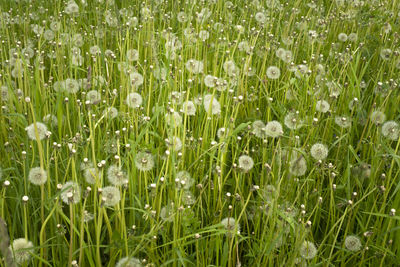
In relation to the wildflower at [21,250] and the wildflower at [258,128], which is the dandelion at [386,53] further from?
the wildflower at [21,250]

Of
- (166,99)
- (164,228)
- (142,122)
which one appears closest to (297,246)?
(164,228)

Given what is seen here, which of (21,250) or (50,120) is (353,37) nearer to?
(50,120)

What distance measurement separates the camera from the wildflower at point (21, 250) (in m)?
1.27

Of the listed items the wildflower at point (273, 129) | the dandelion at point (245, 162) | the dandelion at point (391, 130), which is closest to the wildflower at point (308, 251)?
the dandelion at point (245, 162)

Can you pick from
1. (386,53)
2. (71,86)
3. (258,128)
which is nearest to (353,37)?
(386,53)

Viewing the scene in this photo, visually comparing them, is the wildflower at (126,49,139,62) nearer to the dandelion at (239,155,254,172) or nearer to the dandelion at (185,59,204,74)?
the dandelion at (185,59,204,74)

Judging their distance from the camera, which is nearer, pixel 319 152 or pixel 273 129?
pixel 319 152

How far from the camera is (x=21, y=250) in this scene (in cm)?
126

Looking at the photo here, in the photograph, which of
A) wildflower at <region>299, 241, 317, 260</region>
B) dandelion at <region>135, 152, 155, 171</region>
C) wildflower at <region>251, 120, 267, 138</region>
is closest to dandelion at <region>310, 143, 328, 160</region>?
wildflower at <region>251, 120, 267, 138</region>

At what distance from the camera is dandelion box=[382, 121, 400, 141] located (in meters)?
1.93

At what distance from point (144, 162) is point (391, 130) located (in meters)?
1.13

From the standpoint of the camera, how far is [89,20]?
3.54 meters

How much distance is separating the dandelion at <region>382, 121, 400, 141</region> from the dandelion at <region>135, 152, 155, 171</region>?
1078mm

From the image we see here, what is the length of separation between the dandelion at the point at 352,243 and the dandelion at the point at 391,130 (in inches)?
24.5
